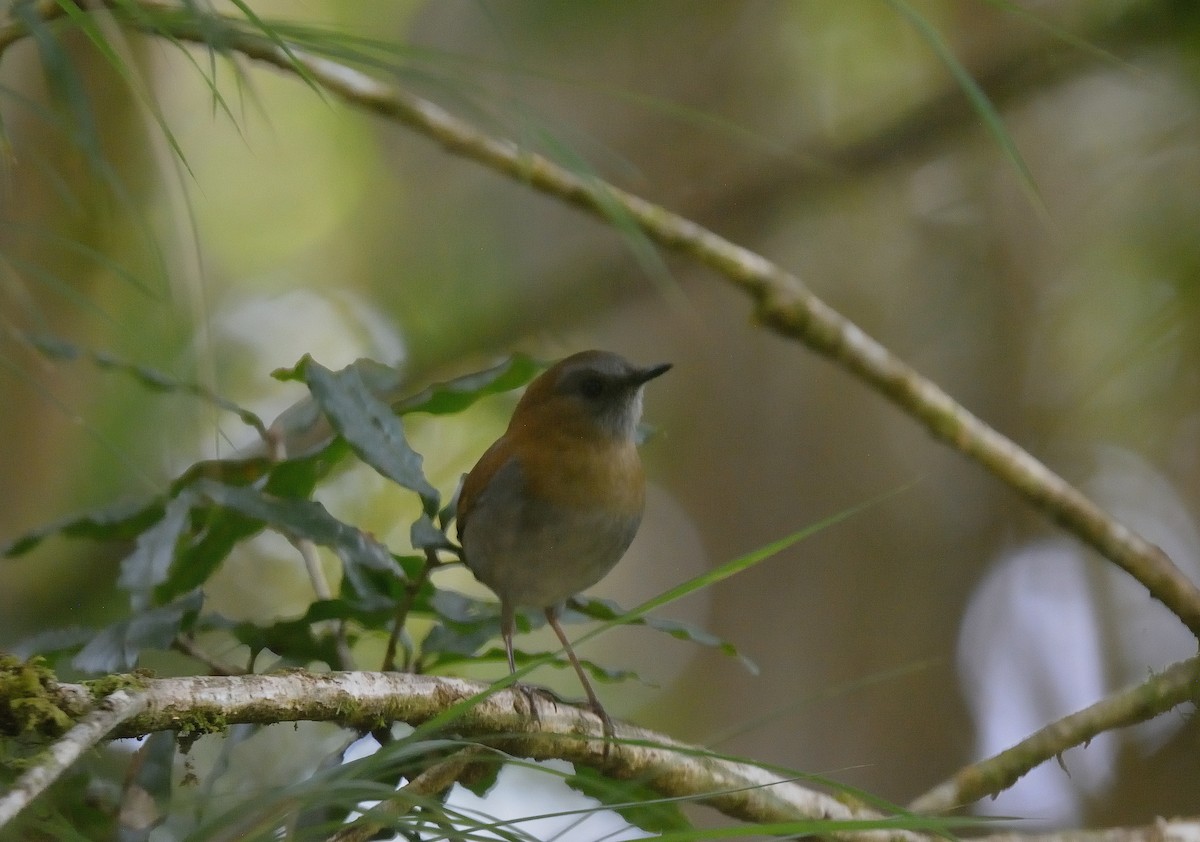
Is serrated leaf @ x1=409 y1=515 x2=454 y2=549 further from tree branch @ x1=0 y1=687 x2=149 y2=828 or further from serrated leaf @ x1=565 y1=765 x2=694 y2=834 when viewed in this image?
tree branch @ x1=0 y1=687 x2=149 y2=828

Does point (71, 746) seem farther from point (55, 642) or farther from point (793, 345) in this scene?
point (793, 345)

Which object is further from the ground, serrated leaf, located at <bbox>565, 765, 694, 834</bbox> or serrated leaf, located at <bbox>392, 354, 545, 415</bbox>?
serrated leaf, located at <bbox>392, 354, 545, 415</bbox>

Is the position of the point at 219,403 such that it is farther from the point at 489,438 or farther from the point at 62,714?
the point at 489,438

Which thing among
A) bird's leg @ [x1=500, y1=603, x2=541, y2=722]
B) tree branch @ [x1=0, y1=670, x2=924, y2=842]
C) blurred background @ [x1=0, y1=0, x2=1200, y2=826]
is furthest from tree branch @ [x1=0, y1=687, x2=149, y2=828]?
blurred background @ [x1=0, y1=0, x2=1200, y2=826]

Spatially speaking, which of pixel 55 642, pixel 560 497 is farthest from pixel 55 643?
pixel 560 497

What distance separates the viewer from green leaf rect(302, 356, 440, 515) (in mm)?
2127

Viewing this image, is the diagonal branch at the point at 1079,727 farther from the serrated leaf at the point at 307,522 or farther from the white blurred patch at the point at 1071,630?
the white blurred patch at the point at 1071,630

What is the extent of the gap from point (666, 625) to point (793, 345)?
4338mm

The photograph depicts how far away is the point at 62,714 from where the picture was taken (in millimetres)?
1143

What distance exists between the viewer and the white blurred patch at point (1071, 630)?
15.1ft

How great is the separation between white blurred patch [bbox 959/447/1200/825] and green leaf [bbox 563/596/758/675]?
8.27ft

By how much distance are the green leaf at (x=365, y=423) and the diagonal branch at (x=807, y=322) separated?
81cm

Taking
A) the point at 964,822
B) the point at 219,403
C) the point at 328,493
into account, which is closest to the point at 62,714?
the point at 219,403

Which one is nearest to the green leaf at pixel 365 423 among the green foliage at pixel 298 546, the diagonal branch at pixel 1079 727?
the green foliage at pixel 298 546
